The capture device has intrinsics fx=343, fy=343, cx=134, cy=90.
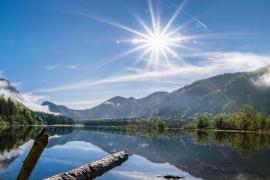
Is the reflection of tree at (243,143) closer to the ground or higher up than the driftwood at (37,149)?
closer to the ground

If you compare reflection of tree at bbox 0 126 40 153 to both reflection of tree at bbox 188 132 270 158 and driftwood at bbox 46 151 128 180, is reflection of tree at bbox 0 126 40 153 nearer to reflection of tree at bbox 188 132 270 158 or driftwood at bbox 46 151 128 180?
driftwood at bbox 46 151 128 180

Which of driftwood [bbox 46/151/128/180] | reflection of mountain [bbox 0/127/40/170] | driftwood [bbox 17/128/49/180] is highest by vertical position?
driftwood [bbox 17/128/49/180]

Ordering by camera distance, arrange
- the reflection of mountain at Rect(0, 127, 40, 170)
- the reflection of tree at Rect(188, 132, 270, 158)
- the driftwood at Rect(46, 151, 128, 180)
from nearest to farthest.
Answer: the driftwood at Rect(46, 151, 128, 180), the reflection of mountain at Rect(0, 127, 40, 170), the reflection of tree at Rect(188, 132, 270, 158)

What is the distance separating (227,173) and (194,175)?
15.7 ft

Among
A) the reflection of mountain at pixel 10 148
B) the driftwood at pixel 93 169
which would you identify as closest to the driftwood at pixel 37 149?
the driftwood at pixel 93 169

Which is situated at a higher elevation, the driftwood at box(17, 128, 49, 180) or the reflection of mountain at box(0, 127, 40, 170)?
the driftwood at box(17, 128, 49, 180)

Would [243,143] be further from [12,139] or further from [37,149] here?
[37,149]

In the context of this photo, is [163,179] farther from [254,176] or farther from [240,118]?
[240,118]

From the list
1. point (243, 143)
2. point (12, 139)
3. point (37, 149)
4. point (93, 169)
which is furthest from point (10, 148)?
point (243, 143)

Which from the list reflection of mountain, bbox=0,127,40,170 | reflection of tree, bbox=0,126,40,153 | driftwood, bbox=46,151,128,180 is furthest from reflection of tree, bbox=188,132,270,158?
reflection of tree, bbox=0,126,40,153

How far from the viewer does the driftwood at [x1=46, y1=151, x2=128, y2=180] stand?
3218cm

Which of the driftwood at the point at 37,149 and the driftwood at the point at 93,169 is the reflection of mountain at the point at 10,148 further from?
the driftwood at the point at 37,149

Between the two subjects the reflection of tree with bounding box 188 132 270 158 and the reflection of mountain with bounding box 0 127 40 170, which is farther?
the reflection of tree with bounding box 188 132 270 158

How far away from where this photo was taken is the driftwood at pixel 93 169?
32184 mm
